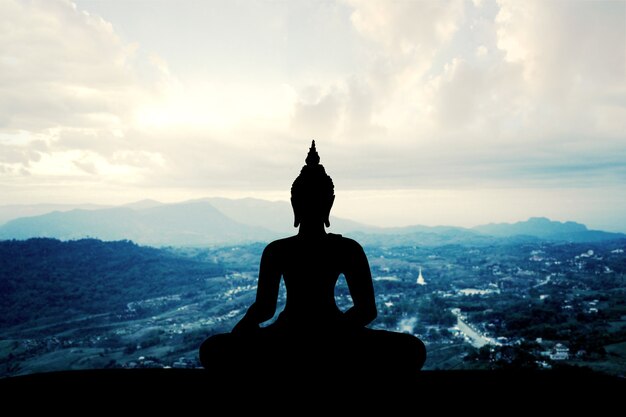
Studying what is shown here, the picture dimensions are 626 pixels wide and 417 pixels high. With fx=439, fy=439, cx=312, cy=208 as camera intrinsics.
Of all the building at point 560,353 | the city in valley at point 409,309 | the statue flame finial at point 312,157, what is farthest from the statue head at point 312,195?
the building at point 560,353

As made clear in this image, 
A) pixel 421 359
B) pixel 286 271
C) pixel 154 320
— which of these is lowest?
pixel 154 320

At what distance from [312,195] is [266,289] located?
1358mm

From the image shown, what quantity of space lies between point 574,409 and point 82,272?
4873 inches

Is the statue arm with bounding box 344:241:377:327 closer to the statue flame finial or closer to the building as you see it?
the statue flame finial

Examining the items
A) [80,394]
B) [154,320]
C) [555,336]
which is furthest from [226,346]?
[154,320]

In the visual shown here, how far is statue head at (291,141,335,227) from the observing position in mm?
5758

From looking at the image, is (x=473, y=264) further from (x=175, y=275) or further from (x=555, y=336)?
(x=175, y=275)

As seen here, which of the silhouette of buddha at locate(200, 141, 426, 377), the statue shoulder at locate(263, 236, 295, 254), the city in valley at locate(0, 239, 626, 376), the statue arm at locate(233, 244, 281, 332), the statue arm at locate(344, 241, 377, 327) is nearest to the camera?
the silhouette of buddha at locate(200, 141, 426, 377)

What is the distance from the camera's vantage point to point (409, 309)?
78812mm

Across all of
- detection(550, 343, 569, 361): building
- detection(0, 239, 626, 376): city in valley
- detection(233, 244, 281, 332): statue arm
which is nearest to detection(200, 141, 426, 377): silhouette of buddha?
detection(233, 244, 281, 332): statue arm

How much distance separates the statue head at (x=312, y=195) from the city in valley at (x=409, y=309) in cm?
2116

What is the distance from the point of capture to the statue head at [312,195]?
227 inches

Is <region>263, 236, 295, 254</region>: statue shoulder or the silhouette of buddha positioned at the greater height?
<region>263, 236, 295, 254</region>: statue shoulder

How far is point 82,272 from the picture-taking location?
112m
